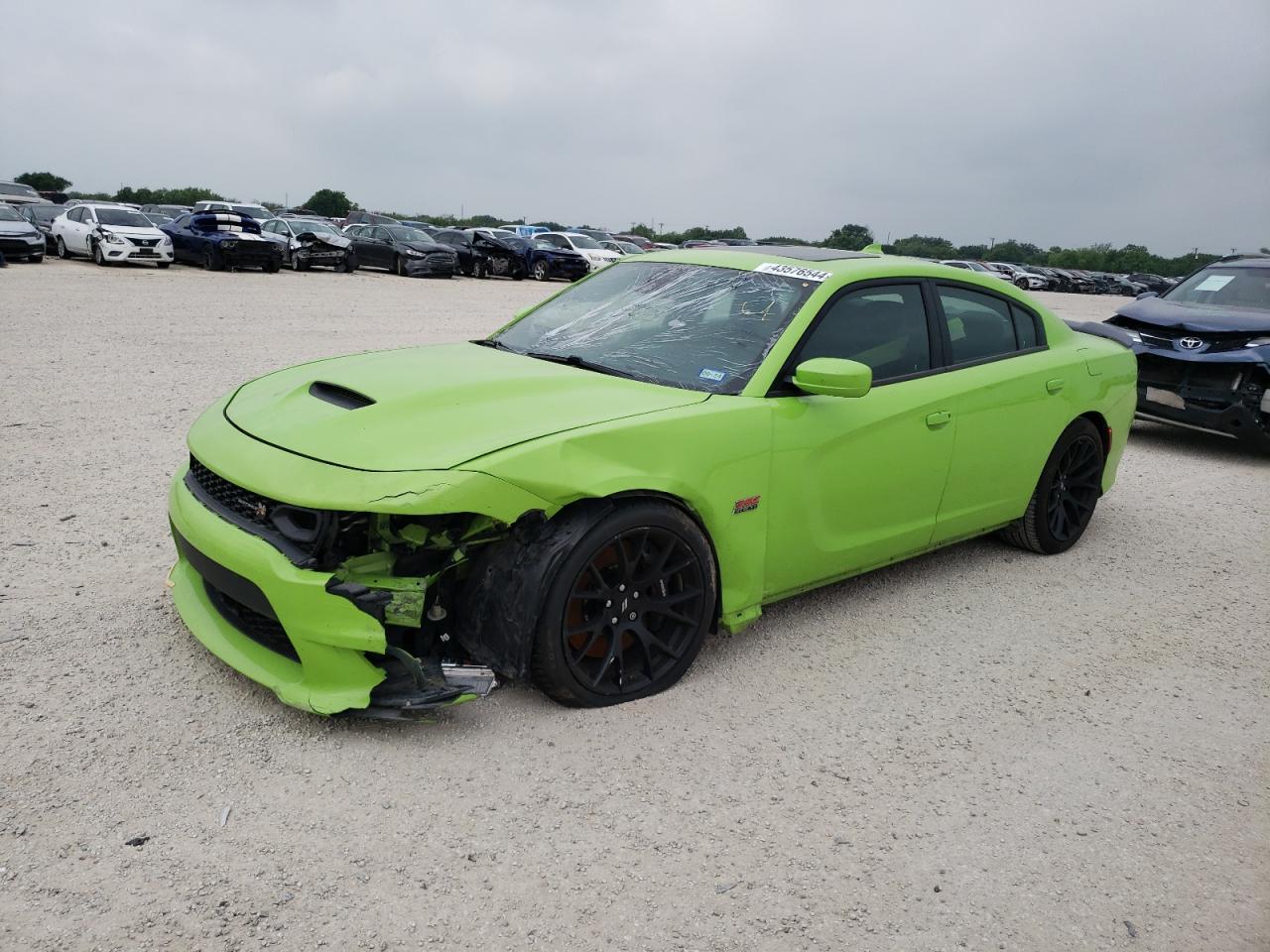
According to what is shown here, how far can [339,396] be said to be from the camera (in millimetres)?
3533

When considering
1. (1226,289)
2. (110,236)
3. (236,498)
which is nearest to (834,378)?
(236,498)

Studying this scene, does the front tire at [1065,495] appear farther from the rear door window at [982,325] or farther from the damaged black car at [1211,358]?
the damaged black car at [1211,358]

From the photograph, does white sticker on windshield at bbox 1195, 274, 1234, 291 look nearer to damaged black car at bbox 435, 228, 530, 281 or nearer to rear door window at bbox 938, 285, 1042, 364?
rear door window at bbox 938, 285, 1042, 364

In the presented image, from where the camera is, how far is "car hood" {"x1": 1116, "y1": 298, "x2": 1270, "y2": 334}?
7.72m

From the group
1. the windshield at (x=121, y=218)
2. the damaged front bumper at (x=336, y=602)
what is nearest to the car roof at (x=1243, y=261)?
the damaged front bumper at (x=336, y=602)

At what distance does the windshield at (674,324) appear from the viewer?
3.76m

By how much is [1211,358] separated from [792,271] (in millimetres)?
5277

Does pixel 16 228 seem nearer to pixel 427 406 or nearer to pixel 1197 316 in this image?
pixel 427 406

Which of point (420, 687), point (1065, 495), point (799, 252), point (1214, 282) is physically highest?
point (799, 252)

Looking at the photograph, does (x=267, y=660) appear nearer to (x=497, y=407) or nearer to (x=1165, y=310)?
(x=497, y=407)

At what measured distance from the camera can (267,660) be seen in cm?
312

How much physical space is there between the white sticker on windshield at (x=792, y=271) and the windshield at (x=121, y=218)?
20904mm

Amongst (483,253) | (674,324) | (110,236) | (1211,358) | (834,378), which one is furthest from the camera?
(483,253)

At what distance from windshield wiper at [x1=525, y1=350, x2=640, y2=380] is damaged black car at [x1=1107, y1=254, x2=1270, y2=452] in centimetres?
519
